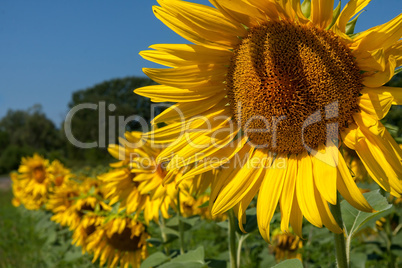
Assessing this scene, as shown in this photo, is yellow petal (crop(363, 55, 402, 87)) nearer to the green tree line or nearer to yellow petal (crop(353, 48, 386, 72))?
yellow petal (crop(353, 48, 386, 72))

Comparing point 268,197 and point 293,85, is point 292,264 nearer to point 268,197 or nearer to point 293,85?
point 268,197

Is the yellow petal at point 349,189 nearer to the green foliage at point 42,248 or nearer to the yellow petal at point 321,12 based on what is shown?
the yellow petal at point 321,12

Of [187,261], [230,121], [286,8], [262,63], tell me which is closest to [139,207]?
[187,261]

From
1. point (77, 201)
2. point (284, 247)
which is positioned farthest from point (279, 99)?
point (77, 201)

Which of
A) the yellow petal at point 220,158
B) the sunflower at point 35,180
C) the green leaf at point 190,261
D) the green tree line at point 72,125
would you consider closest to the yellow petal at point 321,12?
the yellow petal at point 220,158

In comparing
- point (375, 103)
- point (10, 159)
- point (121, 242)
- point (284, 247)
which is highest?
point (10, 159)

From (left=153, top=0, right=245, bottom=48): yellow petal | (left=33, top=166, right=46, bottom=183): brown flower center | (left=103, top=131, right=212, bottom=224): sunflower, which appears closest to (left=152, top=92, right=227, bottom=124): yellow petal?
(left=153, top=0, right=245, bottom=48): yellow petal
